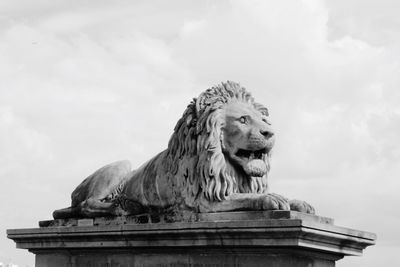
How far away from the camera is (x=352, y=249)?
508 inches

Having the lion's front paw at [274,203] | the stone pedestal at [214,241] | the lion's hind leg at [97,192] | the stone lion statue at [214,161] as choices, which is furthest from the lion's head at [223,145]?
the lion's hind leg at [97,192]

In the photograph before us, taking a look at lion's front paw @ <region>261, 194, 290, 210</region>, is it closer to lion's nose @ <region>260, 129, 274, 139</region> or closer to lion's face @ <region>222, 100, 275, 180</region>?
lion's face @ <region>222, 100, 275, 180</region>

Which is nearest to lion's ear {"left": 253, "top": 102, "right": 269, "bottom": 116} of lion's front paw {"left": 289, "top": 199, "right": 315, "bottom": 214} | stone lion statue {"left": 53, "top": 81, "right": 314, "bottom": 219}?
stone lion statue {"left": 53, "top": 81, "right": 314, "bottom": 219}

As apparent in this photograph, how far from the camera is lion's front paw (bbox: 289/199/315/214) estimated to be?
1269 centimetres

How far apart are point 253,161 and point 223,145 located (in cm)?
44

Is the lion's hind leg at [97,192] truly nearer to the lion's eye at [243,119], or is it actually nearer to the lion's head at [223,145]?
the lion's head at [223,145]

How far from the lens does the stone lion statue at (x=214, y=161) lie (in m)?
13.1

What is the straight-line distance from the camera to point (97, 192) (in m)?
15.1

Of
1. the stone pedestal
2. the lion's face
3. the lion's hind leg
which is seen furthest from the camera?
the lion's hind leg

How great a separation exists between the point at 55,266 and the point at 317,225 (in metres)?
4.51

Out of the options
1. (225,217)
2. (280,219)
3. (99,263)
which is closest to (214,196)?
Answer: (225,217)

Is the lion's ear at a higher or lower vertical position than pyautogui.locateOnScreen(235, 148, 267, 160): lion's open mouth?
higher

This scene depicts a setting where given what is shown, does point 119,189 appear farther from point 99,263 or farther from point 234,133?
point 234,133

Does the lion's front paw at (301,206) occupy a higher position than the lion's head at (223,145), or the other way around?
the lion's head at (223,145)
